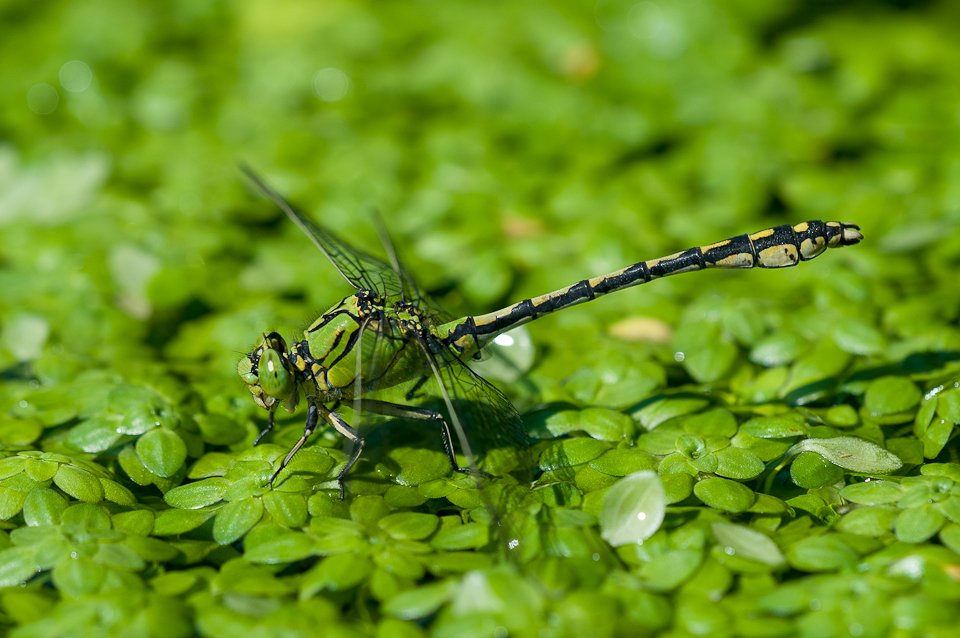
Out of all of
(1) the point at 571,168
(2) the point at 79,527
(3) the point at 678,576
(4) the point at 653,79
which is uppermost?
(4) the point at 653,79

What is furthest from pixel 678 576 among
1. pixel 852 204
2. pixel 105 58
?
pixel 105 58

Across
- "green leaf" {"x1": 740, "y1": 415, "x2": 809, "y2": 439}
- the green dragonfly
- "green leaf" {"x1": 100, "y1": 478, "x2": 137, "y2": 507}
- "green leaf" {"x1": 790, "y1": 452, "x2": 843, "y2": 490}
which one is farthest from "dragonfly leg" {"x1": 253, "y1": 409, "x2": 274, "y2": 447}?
"green leaf" {"x1": 790, "y1": 452, "x2": 843, "y2": 490}

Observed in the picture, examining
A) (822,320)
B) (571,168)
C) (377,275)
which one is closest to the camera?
(822,320)

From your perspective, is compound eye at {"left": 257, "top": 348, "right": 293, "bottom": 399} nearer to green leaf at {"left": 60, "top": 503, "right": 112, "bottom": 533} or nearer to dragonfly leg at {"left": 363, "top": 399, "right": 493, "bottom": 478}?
dragonfly leg at {"left": 363, "top": 399, "right": 493, "bottom": 478}

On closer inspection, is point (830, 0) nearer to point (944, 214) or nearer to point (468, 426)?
point (944, 214)

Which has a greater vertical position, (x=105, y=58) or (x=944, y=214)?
(x=105, y=58)

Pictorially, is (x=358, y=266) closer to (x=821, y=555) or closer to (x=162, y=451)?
(x=162, y=451)
